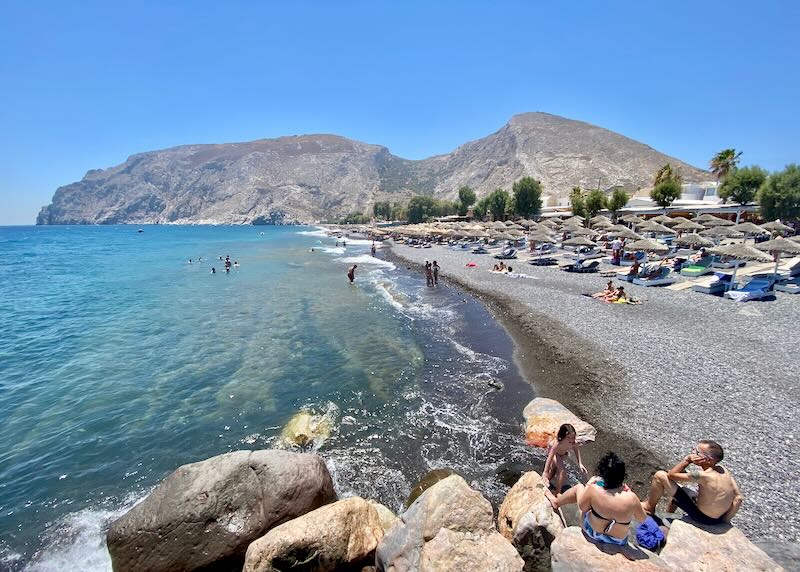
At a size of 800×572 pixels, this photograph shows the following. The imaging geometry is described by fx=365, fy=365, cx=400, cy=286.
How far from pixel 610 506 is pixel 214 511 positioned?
5.27 metres

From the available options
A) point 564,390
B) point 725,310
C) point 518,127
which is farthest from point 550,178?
point 564,390

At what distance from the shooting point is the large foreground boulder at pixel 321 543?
4.60 metres

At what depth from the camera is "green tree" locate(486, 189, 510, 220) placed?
2953 inches

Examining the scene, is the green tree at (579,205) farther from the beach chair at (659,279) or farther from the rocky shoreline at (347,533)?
the rocky shoreline at (347,533)

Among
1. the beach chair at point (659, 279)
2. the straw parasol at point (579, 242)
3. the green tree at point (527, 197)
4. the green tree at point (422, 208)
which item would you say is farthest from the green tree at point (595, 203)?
the green tree at point (422, 208)

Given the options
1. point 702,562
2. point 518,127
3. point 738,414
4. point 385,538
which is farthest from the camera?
point 518,127

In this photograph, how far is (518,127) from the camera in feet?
567

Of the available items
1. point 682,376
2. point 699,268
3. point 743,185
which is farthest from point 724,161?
point 682,376

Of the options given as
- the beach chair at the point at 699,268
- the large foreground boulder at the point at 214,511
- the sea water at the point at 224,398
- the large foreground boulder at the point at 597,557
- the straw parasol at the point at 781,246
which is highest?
the straw parasol at the point at 781,246

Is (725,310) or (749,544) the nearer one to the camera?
(749,544)

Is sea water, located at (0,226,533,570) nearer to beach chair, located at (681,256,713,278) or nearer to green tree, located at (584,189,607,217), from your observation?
beach chair, located at (681,256,713,278)

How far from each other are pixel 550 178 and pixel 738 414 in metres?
127

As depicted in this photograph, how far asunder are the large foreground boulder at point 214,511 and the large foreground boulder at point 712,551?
15.7 ft

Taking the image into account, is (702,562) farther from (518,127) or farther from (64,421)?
(518,127)
